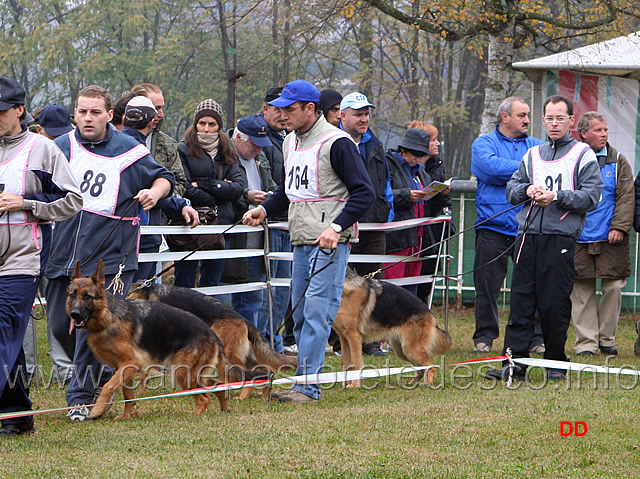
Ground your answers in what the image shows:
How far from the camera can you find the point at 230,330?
21.9 ft

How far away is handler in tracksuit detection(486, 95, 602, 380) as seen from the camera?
7090 mm

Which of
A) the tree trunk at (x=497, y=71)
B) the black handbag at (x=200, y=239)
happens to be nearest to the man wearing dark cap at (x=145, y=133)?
the black handbag at (x=200, y=239)

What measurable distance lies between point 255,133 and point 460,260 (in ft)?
16.5

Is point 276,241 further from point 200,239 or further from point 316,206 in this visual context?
point 316,206

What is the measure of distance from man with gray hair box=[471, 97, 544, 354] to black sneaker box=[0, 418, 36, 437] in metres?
4.80

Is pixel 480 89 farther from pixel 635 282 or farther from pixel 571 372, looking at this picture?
pixel 571 372

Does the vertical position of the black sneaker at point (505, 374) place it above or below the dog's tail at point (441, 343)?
below

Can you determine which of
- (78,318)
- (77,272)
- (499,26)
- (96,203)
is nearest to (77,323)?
(78,318)

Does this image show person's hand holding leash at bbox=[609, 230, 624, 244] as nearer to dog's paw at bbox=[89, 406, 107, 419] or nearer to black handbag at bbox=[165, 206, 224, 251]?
black handbag at bbox=[165, 206, 224, 251]

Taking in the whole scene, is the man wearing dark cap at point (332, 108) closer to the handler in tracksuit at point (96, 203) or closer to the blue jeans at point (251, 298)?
the blue jeans at point (251, 298)

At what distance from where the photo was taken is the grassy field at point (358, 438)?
14.6 feet

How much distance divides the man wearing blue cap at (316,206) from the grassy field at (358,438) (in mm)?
512

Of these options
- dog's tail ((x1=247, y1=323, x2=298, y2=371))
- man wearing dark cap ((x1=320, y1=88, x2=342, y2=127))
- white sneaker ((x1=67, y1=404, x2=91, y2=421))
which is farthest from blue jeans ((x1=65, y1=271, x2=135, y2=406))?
man wearing dark cap ((x1=320, y1=88, x2=342, y2=127))

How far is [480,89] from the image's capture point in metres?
30.1
